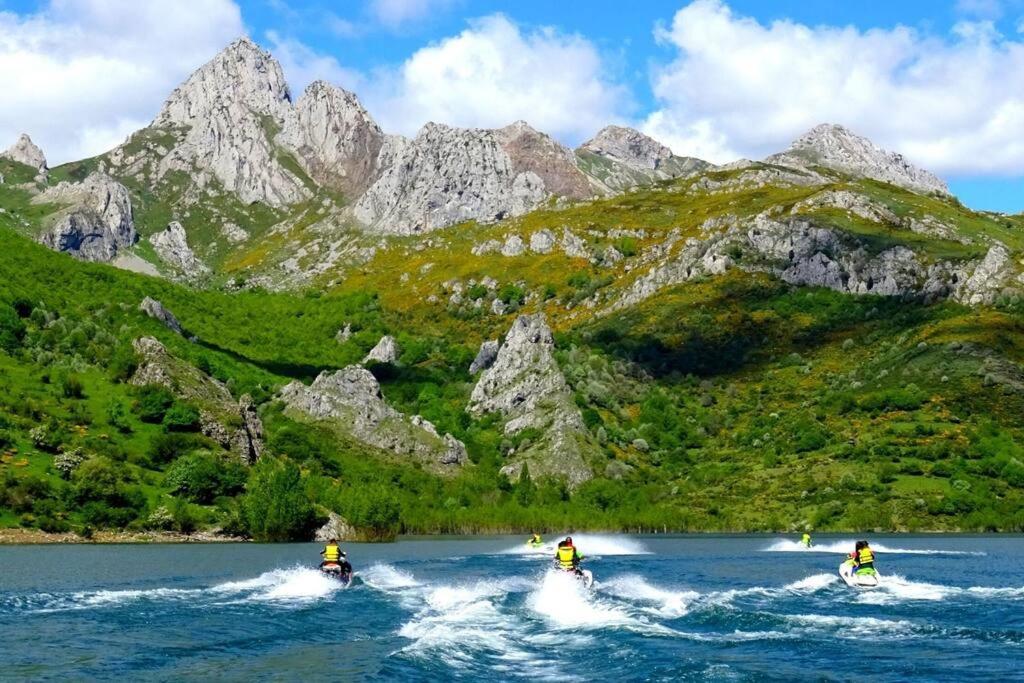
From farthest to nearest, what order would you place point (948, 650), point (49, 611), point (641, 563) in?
1. point (641, 563)
2. point (49, 611)
3. point (948, 650)

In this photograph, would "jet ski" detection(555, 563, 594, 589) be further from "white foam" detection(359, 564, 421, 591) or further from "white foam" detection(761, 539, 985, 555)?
"white foam" detection(761, 539, 985, 555)

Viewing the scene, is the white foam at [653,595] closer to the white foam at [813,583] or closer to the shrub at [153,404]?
the white foam at [813,583]

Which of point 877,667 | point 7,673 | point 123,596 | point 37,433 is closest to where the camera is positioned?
point 7,673

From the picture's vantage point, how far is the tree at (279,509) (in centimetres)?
14625

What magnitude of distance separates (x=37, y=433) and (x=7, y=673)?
4890 inches

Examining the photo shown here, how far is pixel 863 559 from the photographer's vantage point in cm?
7731

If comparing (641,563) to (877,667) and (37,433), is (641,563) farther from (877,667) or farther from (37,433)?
(37,433)

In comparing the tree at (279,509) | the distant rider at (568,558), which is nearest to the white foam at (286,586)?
the distant rider at (568,558)

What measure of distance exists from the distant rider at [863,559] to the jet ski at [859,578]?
0.59 ft

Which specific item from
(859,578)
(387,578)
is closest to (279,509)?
(387,578)

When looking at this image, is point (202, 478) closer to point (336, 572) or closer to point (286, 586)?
point (336, 572)

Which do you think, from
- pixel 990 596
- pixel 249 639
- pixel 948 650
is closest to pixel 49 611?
pixel 249 639

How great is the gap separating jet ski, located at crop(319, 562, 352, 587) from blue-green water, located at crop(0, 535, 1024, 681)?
1156mm

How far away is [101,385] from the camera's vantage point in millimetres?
194375
